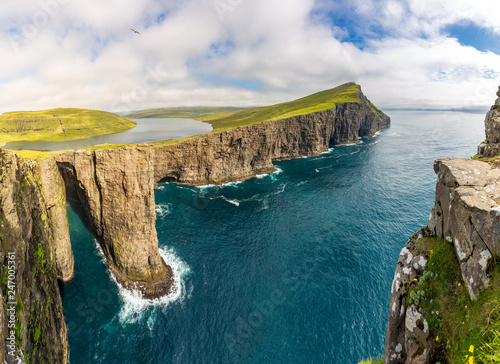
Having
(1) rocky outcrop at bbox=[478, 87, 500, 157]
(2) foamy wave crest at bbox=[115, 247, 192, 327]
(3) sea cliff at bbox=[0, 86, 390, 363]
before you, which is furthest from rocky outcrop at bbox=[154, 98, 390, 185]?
(1) rocky outcrop at bbox=[478, 87, 500, 157]

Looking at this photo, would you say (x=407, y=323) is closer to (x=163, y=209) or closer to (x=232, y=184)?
(x=163, y=209)

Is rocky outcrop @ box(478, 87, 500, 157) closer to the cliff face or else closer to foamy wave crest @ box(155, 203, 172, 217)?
the cliff face

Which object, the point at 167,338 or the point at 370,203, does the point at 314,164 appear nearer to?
the point at 370,203

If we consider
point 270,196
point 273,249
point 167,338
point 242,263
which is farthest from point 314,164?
point 167,338

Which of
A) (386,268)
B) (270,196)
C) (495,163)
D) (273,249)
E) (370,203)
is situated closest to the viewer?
(495,163)

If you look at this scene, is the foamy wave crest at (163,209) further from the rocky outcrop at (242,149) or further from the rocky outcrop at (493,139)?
the rocky outcrop at (493,139)
